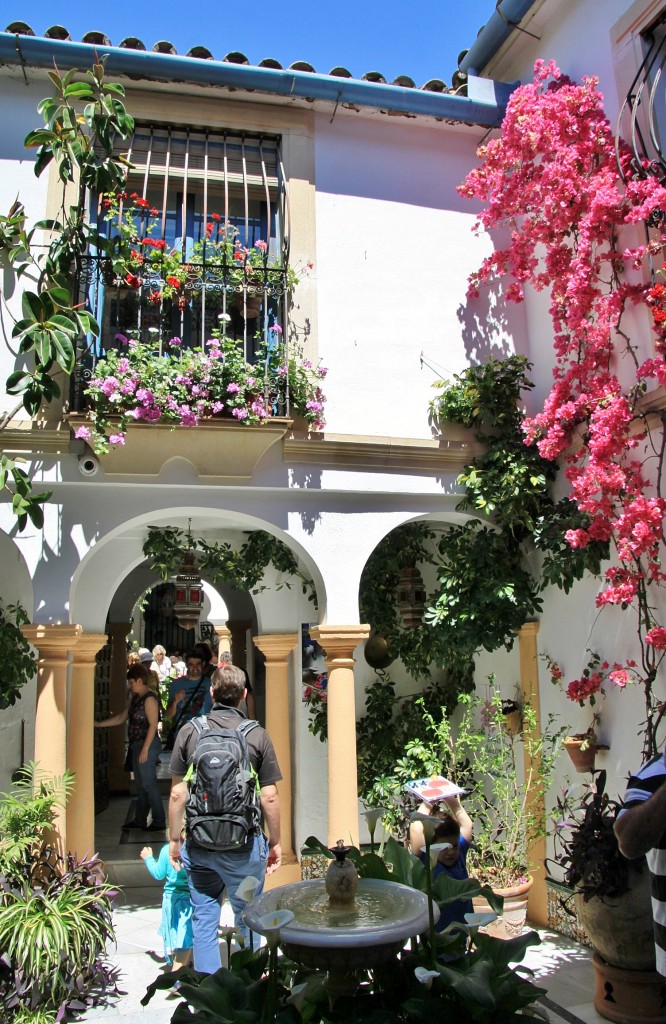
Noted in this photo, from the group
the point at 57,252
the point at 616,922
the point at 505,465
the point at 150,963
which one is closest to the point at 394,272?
the point at 505,465

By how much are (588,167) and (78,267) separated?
11.1ft

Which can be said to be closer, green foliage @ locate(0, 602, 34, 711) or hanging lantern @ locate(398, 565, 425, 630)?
green foliage @ locate(0, 602, 34, 711)

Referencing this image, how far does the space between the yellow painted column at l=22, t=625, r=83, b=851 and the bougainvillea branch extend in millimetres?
3245

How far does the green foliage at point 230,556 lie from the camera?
23.7 ft

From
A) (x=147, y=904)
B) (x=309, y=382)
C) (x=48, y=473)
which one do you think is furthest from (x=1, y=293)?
(x=147, y=904)

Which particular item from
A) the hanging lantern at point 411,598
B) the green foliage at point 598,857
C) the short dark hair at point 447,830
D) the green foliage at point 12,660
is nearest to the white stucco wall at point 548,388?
the green foliage at point 598,857

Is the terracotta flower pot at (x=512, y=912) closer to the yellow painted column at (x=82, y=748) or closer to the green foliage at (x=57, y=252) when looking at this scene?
the yellow painted column at (x=82, y=748)

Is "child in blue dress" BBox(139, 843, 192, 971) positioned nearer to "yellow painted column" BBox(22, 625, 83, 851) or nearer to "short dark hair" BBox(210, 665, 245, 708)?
"yellow painted column" BBox(22, 625, 83, 851)

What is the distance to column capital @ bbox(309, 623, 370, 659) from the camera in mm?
5914

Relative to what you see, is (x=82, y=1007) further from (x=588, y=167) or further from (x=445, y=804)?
(x=588, y=167)

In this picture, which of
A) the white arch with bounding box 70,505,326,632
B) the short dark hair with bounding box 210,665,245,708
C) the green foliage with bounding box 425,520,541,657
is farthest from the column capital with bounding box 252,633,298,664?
the short dark hair with bounding box 210,665,245,708

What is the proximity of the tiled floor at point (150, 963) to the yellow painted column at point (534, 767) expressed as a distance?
0.28m

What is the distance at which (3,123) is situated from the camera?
230 inches

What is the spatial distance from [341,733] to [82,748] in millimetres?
1848
